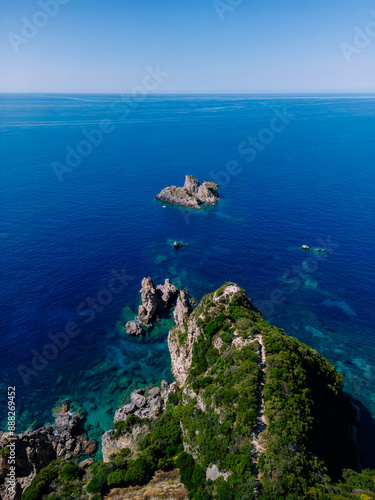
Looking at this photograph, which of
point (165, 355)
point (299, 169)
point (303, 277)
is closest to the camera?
point (165, 355)

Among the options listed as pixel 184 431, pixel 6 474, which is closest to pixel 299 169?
pixel 184 431

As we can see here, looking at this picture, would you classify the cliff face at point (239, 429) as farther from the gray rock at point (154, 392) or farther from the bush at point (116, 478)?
the gray rock at point (154, 392)

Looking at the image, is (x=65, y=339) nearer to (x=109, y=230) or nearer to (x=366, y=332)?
(x=109, y=230)

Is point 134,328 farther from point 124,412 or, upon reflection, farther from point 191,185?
point 191,185

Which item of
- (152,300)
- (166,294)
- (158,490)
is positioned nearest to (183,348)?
(152,300)

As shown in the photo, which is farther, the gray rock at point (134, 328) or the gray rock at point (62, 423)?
the gray rock at point (134, 328)

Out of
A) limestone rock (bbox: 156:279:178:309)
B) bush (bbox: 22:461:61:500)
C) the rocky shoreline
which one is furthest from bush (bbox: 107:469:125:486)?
limestone rock (bbox: 156:279:178:309)

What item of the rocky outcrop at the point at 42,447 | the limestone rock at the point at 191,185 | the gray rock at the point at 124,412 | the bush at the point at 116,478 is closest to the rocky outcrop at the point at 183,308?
the gray rock at the point at 124,412

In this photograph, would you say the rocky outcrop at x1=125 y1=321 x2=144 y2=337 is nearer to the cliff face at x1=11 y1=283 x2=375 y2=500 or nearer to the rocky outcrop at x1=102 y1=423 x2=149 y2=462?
the cliff face at x1=11 y1=283 x2=375 y2=500
